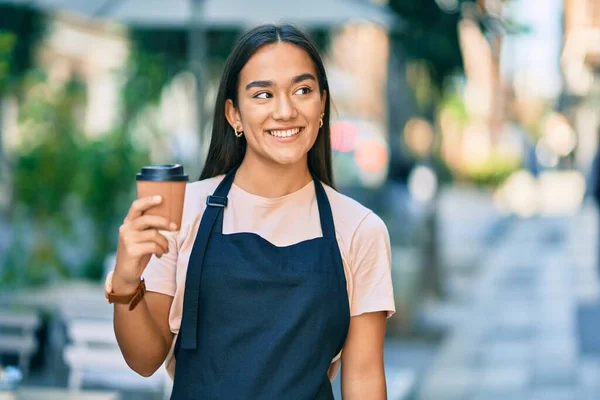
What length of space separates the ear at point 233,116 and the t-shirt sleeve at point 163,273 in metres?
0.27

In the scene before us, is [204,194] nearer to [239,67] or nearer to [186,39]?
[239,67]

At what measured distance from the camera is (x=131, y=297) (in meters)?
1.81

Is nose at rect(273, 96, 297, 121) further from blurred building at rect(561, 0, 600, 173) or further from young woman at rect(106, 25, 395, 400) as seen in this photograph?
blurred building at rect(561, 0, 600, 173)

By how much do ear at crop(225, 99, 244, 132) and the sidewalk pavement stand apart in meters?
4.60

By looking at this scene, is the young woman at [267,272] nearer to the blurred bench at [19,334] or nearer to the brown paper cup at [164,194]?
the brown paper cup at [164,194]

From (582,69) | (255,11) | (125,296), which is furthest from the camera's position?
(582,69)

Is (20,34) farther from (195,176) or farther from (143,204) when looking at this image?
(143,204)

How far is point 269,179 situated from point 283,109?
0.61 feet

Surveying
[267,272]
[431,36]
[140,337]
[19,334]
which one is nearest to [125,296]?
[140,337]

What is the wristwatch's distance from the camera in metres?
1.79

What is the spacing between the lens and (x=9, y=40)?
200 inches

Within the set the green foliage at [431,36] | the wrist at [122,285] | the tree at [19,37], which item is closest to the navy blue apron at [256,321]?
the wrist at [122,285]

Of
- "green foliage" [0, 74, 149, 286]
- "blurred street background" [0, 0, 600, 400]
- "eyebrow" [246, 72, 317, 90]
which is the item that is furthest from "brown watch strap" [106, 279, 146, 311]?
"green foliage" [0, 74, 149, 286]

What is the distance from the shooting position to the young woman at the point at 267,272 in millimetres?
1858
